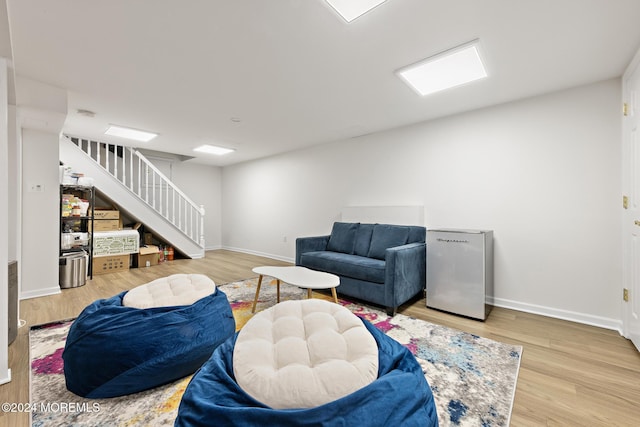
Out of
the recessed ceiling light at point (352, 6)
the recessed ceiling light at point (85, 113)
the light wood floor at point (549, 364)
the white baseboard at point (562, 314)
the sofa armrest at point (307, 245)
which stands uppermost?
the recessed ceiling light at point (85, 113)

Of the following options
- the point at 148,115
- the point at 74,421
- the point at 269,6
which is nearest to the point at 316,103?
the point at 269,6

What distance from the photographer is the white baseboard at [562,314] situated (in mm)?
2465

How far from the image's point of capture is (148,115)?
11.7 feet

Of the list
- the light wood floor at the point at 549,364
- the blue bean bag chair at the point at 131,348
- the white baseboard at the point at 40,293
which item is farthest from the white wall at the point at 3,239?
the white baseboard at the point at 40,293

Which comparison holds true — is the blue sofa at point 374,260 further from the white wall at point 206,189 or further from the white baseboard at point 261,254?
the white wall at point 206,189

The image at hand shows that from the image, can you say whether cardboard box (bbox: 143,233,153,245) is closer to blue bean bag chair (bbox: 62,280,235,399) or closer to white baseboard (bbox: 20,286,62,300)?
white baseboard (bbox: 20,286,62,300)

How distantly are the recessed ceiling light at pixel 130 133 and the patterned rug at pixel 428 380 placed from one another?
9.62ft

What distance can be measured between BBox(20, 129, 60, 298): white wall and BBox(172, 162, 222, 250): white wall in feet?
11.0

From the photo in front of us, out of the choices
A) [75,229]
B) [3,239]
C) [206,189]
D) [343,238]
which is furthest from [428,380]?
[206,189]

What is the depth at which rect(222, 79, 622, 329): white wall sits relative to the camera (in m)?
2.52

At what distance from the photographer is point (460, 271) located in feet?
9.02

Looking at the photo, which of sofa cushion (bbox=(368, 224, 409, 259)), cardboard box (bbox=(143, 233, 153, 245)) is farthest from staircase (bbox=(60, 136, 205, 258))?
sofa cushion (bbox=(368, 224, 409, 259))

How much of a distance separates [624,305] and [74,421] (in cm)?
407

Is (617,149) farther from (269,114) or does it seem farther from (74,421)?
(74,421)
